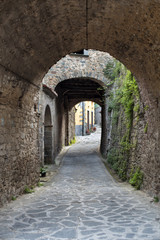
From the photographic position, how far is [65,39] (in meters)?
5.09

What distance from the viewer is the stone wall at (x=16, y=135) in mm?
4586

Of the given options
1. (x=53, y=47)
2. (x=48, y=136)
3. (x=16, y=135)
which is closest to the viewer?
(x=53, y=47)

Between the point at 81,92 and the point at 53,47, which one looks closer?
the point at 53,47

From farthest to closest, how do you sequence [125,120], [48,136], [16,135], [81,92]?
[81,92], [48,136], [125,120], [16,135]

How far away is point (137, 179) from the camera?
21.4 ft

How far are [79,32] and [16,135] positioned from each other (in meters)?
2.46

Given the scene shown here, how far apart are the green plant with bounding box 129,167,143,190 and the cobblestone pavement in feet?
0.52

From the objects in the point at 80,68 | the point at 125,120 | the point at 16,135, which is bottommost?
the point at 16,135

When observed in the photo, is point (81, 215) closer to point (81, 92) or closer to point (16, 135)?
point (16, 135)

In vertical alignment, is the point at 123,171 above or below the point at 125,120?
below

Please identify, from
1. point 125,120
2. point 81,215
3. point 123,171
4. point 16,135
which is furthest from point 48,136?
point 81,215

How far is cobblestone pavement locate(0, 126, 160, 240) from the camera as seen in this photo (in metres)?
3.16

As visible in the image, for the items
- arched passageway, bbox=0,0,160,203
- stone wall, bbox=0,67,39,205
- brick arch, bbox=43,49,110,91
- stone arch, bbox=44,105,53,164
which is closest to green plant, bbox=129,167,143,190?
arched passageway, bbox=0,0,160,203

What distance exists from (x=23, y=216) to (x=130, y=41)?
3.45m
